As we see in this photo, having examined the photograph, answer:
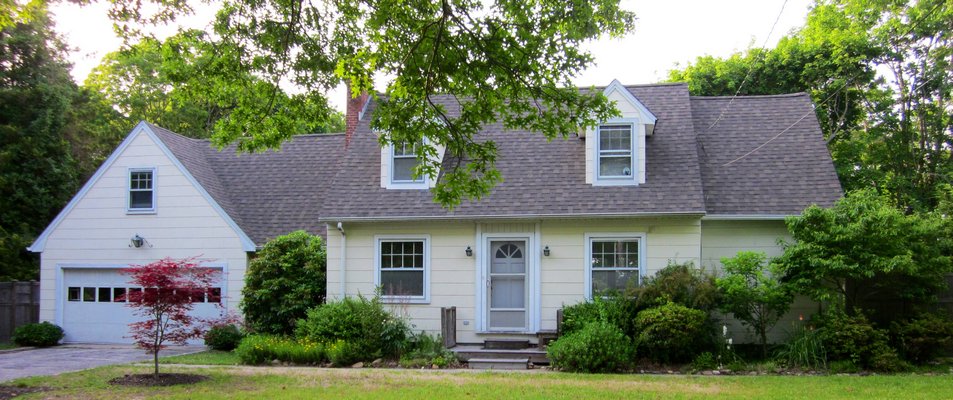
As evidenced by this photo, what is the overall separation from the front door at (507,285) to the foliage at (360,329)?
2125mm

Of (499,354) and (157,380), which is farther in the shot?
(499,354)

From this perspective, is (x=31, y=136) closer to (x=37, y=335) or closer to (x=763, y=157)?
(x=37, y=335)

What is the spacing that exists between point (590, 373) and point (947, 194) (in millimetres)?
14497

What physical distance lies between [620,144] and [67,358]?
1270cm

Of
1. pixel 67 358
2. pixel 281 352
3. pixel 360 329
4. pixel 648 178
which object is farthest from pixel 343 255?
pixel 648 178

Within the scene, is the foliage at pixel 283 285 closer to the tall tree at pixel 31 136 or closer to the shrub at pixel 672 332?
the shrub at pixel 672 332

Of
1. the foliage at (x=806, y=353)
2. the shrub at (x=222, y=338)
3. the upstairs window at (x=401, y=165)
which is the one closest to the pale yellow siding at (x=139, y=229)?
the shrub at (x=222, y=338)

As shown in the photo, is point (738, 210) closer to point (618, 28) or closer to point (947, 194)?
point (618, 28)

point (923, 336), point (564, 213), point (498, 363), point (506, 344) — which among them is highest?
point (564, 213)

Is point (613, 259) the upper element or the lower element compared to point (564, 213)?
lower

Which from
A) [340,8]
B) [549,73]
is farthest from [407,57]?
[340,8]

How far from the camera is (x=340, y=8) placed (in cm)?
1276

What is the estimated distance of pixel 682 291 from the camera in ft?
48.3

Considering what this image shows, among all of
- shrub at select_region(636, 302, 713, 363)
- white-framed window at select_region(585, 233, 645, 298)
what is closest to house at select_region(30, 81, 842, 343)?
white-framed window at select_region(585, 233, 645, 298)
